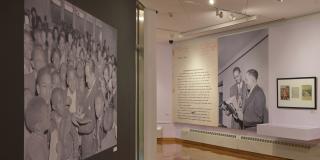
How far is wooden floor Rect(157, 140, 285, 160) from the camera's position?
28.9 ft

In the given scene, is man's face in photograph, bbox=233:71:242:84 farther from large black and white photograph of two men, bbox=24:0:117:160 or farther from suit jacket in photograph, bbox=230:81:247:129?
large black and white photograph of two men, bbox=24:0:117:160

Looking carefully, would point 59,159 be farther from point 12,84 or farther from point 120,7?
point 120,7

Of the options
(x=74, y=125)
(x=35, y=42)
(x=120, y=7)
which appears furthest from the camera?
(x=120, y=7)

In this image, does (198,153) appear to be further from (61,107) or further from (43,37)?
(43,37)

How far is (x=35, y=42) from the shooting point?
2486 millimetres

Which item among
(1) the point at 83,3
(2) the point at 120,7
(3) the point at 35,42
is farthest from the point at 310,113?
(3) the point at 35,42

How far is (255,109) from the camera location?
905 cm

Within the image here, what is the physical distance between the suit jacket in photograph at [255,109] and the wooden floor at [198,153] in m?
0.90

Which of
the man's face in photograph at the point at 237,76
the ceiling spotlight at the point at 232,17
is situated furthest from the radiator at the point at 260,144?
the ceiling spotlight at the point at 232,17

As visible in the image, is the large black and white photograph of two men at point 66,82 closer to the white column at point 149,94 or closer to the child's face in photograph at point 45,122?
the child's face in photograph at point 45,122

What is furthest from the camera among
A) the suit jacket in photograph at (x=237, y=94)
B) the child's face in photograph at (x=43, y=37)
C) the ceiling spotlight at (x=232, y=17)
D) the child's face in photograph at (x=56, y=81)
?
the suit jacket in photograph at (x=237, y=94)

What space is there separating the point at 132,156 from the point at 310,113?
497 cm

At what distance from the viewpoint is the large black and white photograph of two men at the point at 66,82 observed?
245 cm

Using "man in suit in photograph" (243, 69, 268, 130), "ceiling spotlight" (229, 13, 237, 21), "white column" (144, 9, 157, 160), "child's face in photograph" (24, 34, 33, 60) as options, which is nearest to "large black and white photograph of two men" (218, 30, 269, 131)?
"man in suit in photograph" (243, 69, 268, 130)
